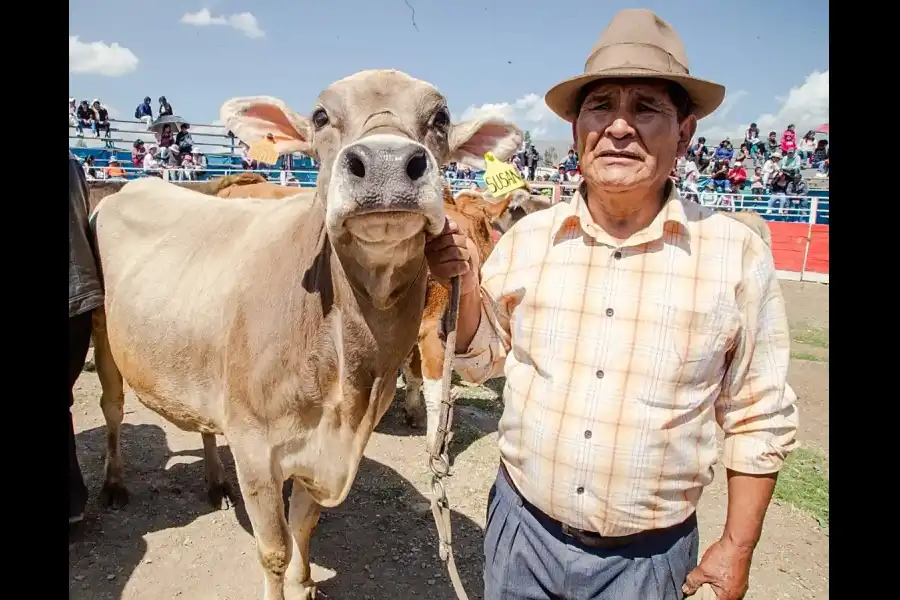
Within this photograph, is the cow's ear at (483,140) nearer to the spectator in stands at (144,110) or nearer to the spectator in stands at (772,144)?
the spectator in stands at (144,110)

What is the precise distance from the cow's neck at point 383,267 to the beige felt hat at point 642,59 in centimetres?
78

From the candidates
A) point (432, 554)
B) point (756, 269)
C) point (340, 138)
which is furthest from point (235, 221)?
point (756, 269)

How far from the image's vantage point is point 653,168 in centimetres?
185

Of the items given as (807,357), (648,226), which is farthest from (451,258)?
(807,357)

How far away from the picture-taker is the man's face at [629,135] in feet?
6.05

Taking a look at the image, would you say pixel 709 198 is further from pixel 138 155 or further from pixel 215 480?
pixel 215 480

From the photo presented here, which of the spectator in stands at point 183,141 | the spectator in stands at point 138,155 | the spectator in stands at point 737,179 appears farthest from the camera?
the spectator in stands at point 737,179

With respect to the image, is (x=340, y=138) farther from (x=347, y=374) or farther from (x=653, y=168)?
(x=653, y=168)

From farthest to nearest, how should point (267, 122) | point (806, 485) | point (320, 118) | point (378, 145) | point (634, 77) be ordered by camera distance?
point (806, 485) → point (267, 122) → point (320, 118) → point (378, 145) → point (634, 77)

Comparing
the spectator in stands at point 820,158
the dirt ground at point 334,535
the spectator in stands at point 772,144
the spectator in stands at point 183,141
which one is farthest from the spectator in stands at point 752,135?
the dirt ground at point 334,535

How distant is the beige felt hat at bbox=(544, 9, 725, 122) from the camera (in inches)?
72.2

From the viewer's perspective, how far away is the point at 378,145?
1.97 m

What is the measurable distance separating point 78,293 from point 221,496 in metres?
1.77
